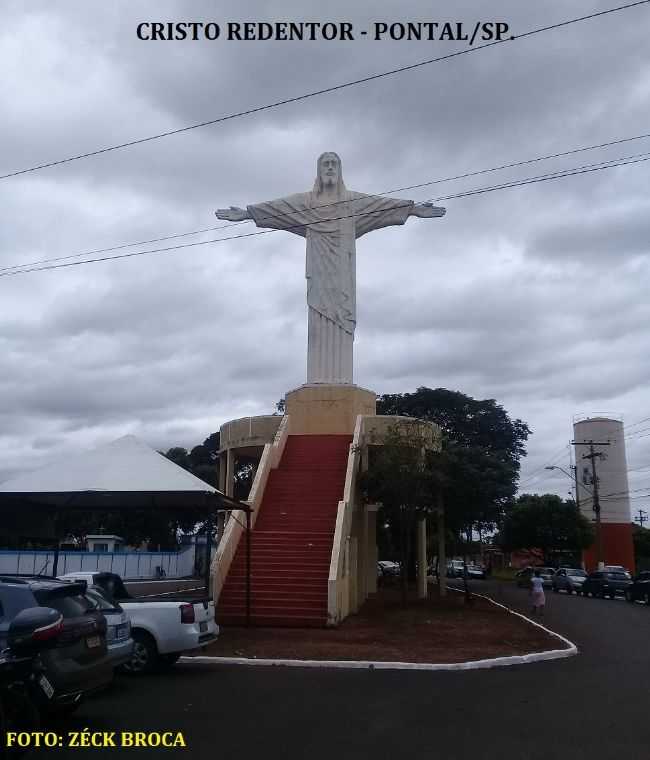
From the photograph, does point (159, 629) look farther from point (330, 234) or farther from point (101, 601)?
point (330, 234)

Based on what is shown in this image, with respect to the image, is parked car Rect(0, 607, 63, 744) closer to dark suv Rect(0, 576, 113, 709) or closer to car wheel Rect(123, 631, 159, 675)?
dark suv Rect(0, 576, 113, 709)

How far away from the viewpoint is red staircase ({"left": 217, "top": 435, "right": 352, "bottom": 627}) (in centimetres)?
1633

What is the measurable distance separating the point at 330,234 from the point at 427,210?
11.4ft

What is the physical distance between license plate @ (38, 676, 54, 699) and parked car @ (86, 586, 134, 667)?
1.96m

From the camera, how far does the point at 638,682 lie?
10664mm

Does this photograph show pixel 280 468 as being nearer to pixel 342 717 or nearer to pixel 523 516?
pixel 342 717

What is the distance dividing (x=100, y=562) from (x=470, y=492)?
16333 millimetres

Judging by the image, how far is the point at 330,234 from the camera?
26.7 metres

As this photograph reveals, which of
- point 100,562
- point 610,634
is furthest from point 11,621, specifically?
point 100,562

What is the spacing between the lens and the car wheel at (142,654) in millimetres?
Answer: 10766

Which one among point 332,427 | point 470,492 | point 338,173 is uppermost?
point 338,173

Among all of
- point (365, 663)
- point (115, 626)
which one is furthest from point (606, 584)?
point (115, 626)

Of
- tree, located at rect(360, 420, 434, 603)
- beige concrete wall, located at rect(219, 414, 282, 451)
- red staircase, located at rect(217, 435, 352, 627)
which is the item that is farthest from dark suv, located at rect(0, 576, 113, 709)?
beige concrete wall, located at rect(219, 414, 282, 451)

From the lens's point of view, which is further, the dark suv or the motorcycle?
the dark suv
